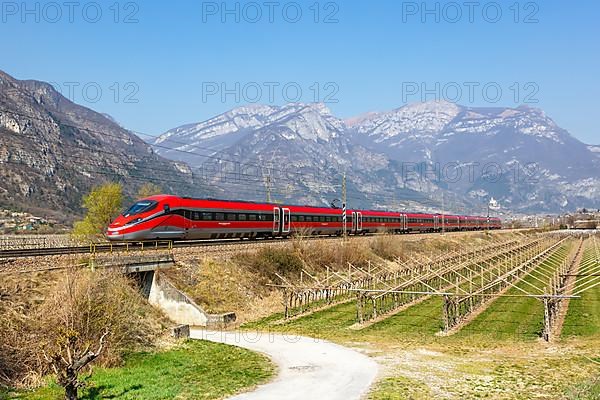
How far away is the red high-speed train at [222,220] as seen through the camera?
41.6 m

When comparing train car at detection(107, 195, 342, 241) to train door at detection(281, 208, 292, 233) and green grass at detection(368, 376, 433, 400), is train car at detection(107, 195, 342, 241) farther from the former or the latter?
green grass at detection(368, 376, 433, 400)

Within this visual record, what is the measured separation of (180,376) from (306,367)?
18.1ft

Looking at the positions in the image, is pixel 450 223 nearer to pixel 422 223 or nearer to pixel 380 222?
pixel 422 223

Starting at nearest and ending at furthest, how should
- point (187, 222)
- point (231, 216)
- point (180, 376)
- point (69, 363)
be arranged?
1. point (69, 363)
2. point (180, 376)
3. point (187, 222)
4. point (231, 216)

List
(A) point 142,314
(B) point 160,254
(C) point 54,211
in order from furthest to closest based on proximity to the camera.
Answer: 1. (C) point 54,211
2. (B) point 160,254
3. (A) point 142,314

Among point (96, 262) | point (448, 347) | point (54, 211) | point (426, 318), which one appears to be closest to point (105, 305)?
point (96, 262)

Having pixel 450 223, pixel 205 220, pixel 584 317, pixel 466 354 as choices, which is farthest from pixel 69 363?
pixel 450 223

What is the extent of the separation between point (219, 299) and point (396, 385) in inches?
789

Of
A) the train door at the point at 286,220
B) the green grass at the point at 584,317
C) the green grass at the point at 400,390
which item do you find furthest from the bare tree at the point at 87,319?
the train door at the point at 286,220

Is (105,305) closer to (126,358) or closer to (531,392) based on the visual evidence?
(126,358)

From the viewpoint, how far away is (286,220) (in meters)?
60.8

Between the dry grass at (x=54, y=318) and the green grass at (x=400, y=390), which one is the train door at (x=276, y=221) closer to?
the dry grass at (x=54, y=318)

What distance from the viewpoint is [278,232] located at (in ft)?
196

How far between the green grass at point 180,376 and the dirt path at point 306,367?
940mm
